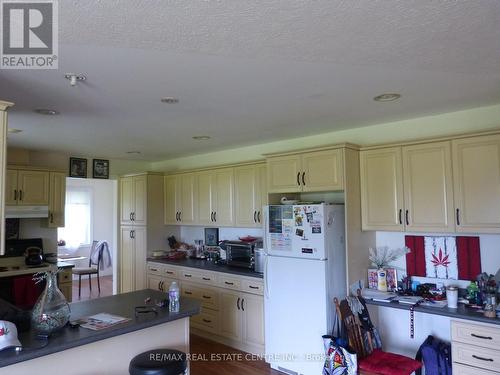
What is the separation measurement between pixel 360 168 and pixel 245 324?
83.2 inches

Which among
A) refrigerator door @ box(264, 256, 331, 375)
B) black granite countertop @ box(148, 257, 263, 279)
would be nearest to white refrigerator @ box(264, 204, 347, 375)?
refrigerator door @ box(264, 256, 331, 375)

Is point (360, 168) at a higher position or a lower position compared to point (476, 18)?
lower

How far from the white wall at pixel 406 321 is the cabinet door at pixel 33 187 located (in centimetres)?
429

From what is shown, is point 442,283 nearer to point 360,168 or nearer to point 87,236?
point 360,168

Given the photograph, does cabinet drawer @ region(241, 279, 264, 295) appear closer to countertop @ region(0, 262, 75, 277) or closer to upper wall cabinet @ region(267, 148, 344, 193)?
upper wall cabinet @ region(267, 148, 344, 193)

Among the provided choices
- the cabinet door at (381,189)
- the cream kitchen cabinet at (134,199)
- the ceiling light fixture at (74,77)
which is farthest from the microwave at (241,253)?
the ceiling light fixture at (74,77)

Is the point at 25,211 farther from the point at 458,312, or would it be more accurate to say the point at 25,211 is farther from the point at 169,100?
the point at 458,312

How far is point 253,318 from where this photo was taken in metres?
4.11

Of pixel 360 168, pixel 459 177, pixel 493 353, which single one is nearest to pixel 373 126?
pixel 360 168

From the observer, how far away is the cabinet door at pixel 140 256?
18.1ft

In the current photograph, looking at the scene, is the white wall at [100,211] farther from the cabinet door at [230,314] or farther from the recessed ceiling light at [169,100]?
the recessed ceiling light at [169,100]

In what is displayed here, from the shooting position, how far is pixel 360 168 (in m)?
3.64

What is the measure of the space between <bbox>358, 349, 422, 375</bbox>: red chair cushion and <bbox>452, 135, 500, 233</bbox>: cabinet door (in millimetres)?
1120

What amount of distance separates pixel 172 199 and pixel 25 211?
1.90 meters
